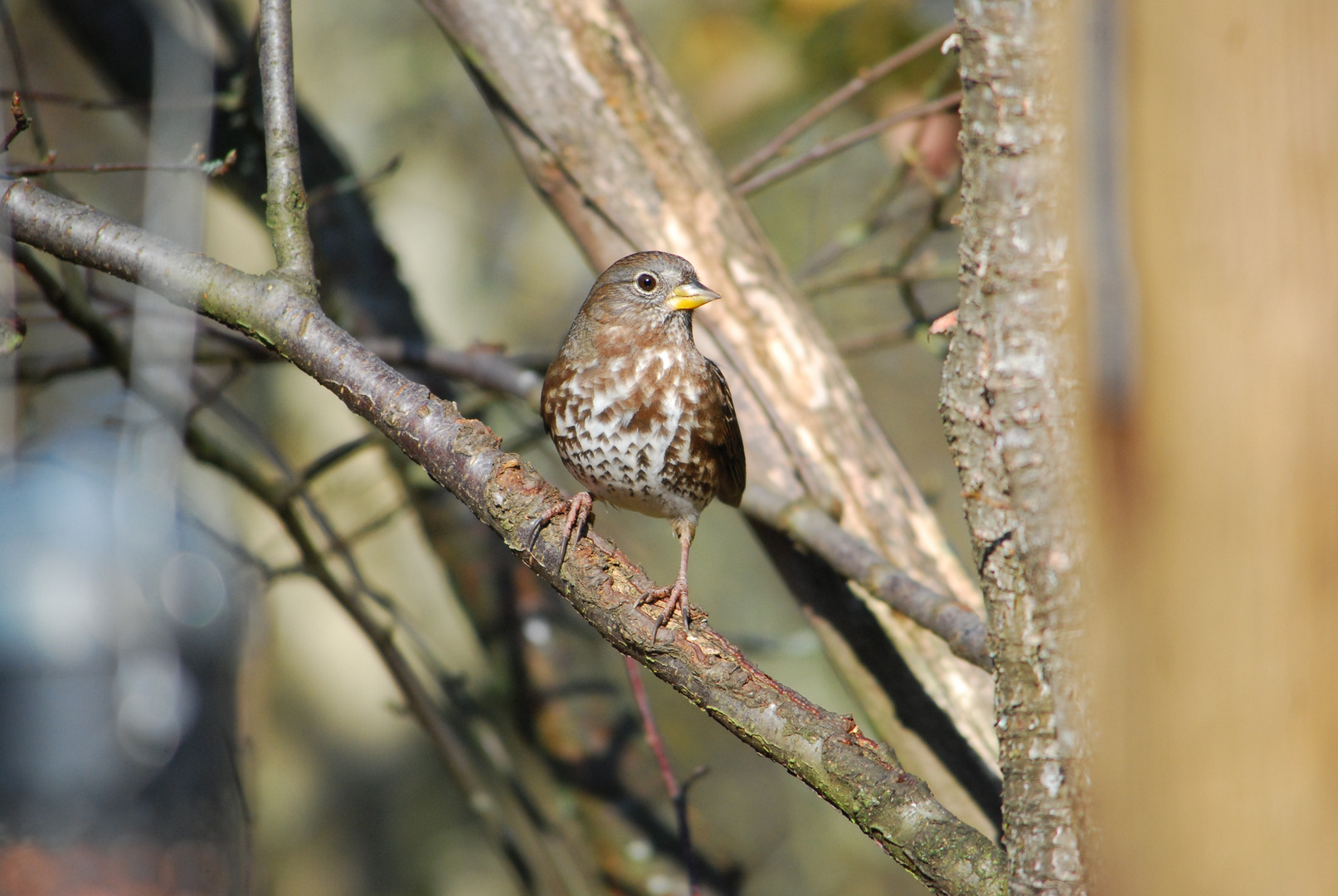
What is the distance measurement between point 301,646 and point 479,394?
3113 mm

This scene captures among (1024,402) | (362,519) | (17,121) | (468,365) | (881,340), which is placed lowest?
(1024,402)

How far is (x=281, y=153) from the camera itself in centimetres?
225

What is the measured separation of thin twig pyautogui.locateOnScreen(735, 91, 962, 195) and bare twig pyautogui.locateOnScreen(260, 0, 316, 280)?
1.79m

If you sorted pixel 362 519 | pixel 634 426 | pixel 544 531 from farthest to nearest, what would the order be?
pixel 362 519, pixel 634 426, pixel 544 531

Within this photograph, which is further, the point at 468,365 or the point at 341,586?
the point at 341,586

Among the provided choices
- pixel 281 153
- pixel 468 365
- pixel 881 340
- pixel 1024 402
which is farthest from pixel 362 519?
pixel 1024 402

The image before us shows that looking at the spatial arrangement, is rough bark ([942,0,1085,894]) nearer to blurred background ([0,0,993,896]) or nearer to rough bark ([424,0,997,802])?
rough bark ([424,0,997,802])

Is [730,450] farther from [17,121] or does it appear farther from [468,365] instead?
[17,121]

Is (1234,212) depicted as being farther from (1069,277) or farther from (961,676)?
(961,676)

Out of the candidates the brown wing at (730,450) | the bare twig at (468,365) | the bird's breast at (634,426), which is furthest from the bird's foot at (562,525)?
the bare twig at (468,365)

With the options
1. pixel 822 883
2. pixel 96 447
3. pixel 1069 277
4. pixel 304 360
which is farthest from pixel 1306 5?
pixel 822 883

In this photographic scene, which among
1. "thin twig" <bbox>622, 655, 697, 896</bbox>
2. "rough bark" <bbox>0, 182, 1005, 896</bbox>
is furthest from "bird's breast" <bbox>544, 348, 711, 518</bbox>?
"rough bark" <bbox>0, 182, 1005, 896</bbox>

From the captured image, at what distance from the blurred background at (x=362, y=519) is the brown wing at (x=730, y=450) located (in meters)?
0.80

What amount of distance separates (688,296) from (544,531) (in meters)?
1.42
